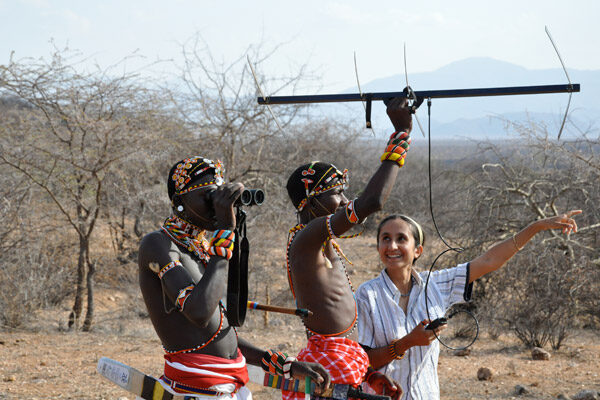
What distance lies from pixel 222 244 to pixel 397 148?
76 centimetres

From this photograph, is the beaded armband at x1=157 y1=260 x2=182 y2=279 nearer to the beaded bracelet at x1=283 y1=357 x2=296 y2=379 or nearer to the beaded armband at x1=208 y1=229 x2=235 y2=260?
the beaded armband at x1=208 y1=229 x2=235 y2=260

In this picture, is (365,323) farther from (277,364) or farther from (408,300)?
(277,364)

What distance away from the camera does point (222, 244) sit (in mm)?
2594

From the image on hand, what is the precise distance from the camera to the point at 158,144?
941 cm

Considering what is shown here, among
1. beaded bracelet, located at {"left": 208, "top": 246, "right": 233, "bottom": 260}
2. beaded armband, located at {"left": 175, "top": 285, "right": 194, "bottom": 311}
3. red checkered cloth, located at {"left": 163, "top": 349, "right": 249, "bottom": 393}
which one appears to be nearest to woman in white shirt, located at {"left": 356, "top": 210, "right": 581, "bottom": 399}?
red checkered cloth, located at {"left": 163, "top": 349, "right": 249, "bottom": 393}

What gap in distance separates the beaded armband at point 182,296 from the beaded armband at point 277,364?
584 millimetres

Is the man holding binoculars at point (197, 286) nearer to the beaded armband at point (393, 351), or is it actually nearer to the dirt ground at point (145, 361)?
the beaded armband at point (393, 351)

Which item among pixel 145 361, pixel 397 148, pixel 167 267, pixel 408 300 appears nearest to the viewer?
pixel 397 148

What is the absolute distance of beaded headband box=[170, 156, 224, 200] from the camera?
2.91 metres

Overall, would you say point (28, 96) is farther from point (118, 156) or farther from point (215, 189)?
→ point (215, 189)

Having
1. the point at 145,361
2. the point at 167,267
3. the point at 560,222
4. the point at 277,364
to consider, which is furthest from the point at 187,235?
the point at 145,361

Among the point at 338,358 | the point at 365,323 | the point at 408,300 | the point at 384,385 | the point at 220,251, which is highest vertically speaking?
the point at 220,251

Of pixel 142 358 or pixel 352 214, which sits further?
pixel 142 358

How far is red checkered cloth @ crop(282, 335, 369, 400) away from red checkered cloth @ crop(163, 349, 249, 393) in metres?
0.30
